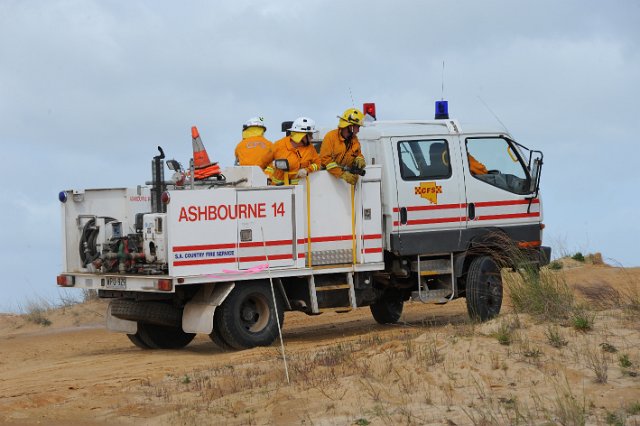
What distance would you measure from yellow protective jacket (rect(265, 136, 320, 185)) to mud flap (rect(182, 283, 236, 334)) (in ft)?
5.76

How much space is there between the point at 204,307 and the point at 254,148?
2.62 metres

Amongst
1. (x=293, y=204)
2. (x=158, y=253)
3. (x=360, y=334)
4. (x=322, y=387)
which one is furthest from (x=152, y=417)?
(x=360, y=334)

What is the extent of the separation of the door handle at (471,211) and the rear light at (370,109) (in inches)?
75.8

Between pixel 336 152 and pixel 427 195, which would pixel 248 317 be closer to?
pixel 336 152

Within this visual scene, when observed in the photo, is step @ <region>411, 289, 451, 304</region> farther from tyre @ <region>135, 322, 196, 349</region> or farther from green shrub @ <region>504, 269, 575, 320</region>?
tyre @ <region>135, 322, 196, 349</region>

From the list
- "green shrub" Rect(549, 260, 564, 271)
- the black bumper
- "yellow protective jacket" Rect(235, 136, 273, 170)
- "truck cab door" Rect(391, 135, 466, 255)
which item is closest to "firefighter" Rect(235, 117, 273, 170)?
"yellow protective jacket" Rect(235, 136, 273, 170)

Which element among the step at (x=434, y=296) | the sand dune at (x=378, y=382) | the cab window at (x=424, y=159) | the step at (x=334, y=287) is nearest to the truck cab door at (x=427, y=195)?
the cab window at (x=424, y=159)

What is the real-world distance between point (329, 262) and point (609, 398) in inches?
225

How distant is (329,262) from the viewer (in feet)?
49.6

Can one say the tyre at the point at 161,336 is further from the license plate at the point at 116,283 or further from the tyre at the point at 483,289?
the tyre at the point at 483,289

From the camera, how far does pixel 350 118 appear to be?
15305 millimetres

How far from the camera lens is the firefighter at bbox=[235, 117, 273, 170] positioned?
51.4 feet

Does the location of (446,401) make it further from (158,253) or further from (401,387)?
(158,253)

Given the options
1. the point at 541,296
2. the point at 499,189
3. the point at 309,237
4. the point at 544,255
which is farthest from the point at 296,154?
the point at 544,255
